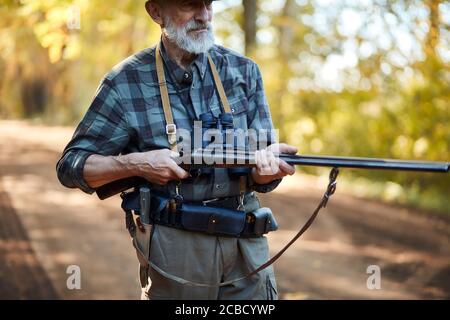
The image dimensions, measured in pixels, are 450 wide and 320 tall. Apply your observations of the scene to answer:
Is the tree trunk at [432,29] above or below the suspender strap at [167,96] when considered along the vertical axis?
above

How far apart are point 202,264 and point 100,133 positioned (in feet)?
2.68

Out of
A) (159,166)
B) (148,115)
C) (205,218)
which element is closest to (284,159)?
(205,218)

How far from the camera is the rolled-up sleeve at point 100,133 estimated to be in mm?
3424

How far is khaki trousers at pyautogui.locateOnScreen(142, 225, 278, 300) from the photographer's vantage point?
3361mm

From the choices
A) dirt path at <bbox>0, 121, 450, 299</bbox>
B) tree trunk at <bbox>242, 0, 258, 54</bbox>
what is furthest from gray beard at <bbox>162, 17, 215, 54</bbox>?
tree trunk at <bbox>242, 0, 258, 54</bbox>

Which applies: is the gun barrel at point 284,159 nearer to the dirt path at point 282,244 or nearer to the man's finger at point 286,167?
the man's finger at point 286,167

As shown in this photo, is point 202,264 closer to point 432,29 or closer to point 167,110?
point 167,110

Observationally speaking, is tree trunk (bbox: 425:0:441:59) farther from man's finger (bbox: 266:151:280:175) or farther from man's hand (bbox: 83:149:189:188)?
man's hand (bbox: 83:149:189:188)

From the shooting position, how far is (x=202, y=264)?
11.1 feet

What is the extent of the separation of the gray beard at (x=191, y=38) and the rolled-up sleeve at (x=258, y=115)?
1.01 ft

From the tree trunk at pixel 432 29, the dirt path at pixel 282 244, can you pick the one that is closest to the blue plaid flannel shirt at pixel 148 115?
the dirt path at pixel 282 244

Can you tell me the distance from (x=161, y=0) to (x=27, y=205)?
762cm

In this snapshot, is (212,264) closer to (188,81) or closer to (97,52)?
(188,81)

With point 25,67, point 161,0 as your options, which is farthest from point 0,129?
point 161,0
